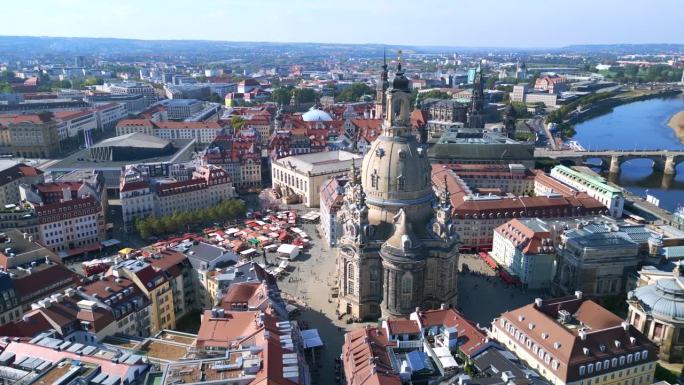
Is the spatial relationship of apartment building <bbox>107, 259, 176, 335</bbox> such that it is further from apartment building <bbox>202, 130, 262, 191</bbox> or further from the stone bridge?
the stone bridge

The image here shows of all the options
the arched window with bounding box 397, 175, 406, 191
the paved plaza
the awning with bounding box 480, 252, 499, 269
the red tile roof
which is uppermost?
the arched window with bounding box 397, 175, 406, 191

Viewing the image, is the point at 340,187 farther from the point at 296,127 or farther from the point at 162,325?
the point at 296,127

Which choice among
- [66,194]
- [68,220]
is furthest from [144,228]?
[66,194]

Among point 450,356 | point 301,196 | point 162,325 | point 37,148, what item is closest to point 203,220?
point 301,196

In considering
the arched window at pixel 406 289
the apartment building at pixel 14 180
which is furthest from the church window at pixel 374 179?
the apartment building at pixel 14 180

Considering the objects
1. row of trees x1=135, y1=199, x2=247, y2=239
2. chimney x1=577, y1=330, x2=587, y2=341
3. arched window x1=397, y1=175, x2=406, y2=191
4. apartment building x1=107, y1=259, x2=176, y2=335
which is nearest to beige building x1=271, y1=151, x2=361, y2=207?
row of trees x1=135, y1=199, x2=247, y2=239

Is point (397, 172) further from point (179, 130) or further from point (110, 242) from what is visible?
point (179, 130)

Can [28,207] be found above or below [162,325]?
above

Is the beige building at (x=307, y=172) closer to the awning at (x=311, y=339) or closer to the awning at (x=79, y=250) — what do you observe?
the awning at (x=79, y=250)
